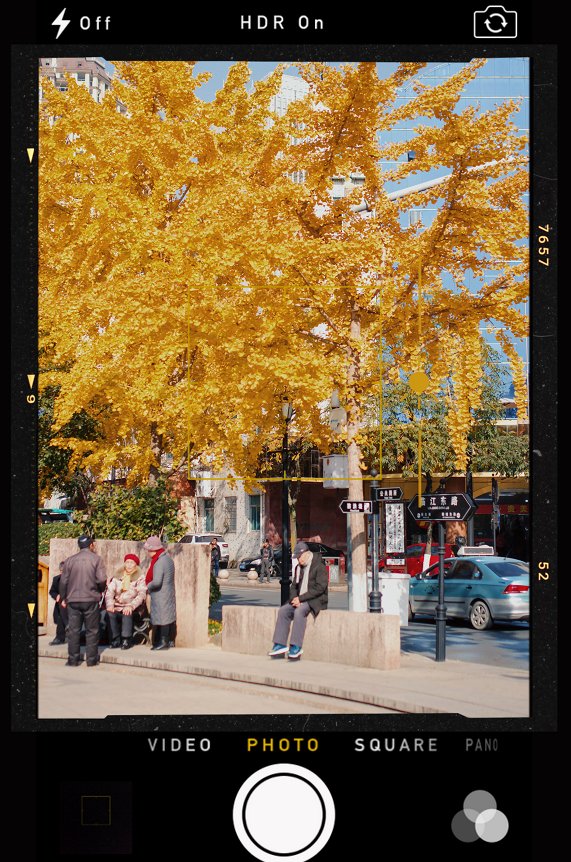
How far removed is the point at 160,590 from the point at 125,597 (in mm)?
584

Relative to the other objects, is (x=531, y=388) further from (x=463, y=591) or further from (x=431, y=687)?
(x=463, y=591)

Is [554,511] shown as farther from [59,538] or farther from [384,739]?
[59,538]

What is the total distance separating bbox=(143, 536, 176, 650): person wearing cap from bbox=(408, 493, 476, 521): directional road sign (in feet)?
14.4

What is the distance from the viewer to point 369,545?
20.6 meters

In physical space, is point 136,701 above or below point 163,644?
above

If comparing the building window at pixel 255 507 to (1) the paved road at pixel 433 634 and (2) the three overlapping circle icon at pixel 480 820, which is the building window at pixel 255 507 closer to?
(1) the paved road at pixel 433 634

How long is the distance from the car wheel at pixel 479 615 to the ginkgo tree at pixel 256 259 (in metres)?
3.28

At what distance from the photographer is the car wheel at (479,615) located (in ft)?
66.0

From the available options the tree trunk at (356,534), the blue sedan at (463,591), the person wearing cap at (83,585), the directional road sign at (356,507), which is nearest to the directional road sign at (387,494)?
the directional road sign at (356,507)

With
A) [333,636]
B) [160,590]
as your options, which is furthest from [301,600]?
[160,590]

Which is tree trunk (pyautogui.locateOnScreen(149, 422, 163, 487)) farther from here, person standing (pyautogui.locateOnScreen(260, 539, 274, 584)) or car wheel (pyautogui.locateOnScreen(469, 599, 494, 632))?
person standing (pyautogui.locateOnScreen(260, 539, 274, 584))

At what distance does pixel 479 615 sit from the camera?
2108 cm

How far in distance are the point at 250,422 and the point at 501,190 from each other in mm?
5026

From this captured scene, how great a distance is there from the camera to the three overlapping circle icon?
14.0 ft
